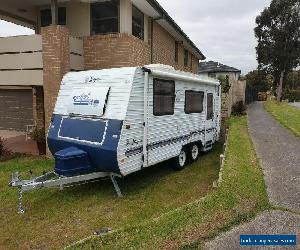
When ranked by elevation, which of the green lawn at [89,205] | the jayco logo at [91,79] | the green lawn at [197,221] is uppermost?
the jayco logo at [91,79]

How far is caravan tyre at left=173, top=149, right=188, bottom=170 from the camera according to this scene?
35.0 feet

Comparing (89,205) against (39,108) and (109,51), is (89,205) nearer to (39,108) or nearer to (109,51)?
(109,51)

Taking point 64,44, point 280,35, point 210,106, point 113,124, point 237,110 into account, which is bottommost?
point 237,110

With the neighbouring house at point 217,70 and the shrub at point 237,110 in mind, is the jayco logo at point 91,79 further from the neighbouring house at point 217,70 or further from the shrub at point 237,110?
the neighbouring house at point 217,70

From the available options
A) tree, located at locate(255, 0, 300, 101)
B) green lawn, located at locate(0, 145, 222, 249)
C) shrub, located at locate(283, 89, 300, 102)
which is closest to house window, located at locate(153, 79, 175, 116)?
green lawn, located at locate(0, 145, 222, 249)

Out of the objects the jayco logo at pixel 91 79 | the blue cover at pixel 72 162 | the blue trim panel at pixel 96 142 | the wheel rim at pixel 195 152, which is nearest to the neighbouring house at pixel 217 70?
the wheel rim at pixel 195 152

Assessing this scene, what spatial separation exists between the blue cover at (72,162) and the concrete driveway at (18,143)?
5.37 metres

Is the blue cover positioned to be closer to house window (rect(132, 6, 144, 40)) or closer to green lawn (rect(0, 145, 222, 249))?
green lawn (rect(0, 145, 222, 249))

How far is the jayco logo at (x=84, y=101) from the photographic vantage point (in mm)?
8335

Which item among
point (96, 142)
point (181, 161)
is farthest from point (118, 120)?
point (181, 161)

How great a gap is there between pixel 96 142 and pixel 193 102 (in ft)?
14.4

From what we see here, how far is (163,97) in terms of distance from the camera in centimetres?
938

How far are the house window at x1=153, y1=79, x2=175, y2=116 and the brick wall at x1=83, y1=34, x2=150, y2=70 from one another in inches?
151

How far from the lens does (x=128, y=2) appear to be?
13109 millimetres
